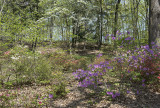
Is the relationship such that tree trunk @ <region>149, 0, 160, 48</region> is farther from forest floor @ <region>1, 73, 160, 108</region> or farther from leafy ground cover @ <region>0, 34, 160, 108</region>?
forest floor @ <region>1, 73, 160, 108</region>

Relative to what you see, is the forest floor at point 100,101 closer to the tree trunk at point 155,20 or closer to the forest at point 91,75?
the forest at point 91,75

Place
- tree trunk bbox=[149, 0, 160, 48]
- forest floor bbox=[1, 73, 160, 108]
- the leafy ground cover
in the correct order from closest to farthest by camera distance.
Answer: forest floor bbox=[1, 73, 160, 108]
the leafy ground cover
tree trunk bbox=[149, 0, 160, 48]

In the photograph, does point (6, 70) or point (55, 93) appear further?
point (6, 70)

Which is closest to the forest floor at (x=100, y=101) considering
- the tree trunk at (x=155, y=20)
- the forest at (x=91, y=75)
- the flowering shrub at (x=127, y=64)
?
the forest at (x=91, y=75)

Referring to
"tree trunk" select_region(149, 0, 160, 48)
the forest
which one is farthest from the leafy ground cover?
"tree trunk" select_region(149, 0, 160, 48)

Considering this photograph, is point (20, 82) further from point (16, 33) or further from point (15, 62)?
point (16, 33)

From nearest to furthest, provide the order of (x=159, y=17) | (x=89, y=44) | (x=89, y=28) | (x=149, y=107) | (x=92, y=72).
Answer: (x=149, y=107)
(x=92, y=72)
(x=159, y=17)
(x=89, y=28)
(x=89, y=44)

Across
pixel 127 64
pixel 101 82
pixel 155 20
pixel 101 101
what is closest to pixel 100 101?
pixel 101 101

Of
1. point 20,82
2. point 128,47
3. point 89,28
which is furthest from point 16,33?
point 89,28

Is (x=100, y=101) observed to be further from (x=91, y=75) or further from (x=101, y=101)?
(x=91, y=75)

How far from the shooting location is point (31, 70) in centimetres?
552

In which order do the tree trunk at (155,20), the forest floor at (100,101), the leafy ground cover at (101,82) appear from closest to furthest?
the forest floor at (100,101)
the leafy ground cover at (101,82)
the tree trunk at (155,20)

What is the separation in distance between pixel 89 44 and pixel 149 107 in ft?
60.3

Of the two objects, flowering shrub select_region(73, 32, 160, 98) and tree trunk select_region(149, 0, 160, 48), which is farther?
tree trunk select_region(149, 0, 160, 48)
